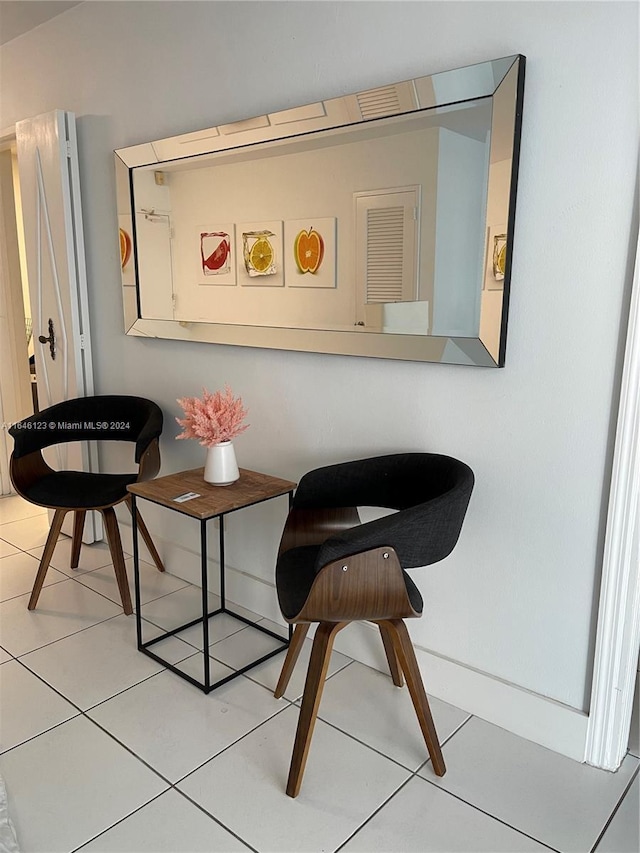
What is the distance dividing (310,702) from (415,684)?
0.93ft

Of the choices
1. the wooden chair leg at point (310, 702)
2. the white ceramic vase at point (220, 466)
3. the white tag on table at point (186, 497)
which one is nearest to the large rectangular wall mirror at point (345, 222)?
the white ceramic vase at point (220, 466)

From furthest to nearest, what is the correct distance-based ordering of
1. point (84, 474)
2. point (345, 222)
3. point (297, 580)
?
point (84, 474), point (345, 222), point (297, 580)

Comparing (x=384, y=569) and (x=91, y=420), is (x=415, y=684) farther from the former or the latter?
(x=91, y=420)

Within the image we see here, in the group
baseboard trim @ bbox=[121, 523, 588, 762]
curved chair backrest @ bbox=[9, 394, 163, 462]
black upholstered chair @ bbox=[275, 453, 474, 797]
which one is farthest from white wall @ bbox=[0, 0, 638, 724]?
curved chair backrest @ bbox=[9, 394, 163, 462]

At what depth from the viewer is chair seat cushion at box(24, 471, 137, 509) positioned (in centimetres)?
258

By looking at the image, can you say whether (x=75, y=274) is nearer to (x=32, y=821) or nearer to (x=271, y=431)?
(x=271, y=431)

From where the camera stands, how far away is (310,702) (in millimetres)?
1717

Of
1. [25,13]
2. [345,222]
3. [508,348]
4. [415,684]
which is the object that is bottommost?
[415,684]

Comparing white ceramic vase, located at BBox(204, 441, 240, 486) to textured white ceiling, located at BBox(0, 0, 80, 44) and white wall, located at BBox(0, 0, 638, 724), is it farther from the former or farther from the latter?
textured white ceiling, located at BBox(0, 0, 80, 44)

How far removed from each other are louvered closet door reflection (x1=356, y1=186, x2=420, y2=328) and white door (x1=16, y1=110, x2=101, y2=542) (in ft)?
5.40

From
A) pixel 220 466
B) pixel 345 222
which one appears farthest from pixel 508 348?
pixel 220 466

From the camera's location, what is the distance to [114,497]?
2.61 m

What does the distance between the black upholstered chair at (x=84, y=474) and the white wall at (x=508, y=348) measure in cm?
39

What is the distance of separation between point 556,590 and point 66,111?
2947mm
